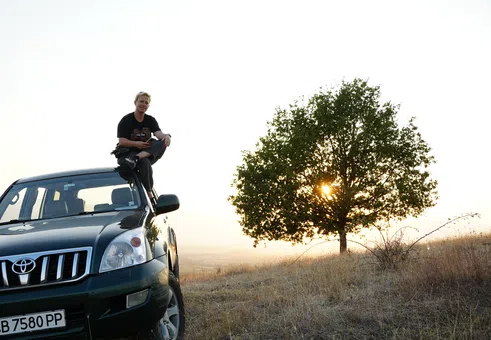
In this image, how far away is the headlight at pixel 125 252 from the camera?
349 centimetres

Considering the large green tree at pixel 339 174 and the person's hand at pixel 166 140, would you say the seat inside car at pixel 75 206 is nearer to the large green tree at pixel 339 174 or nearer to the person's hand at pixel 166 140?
the person's hand at pixel 166 140

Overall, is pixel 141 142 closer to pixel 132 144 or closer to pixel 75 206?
pixel 132 144

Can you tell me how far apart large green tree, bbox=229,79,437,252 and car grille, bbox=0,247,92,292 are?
1655cm

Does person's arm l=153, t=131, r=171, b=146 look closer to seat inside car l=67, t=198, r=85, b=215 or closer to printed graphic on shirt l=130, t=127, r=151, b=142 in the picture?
printed graphic on shirt l=130, t=127, r=151, b=142

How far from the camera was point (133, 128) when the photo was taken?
6.55 m

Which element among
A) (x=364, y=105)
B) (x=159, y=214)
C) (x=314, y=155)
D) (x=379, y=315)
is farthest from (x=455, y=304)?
(x=364, y=105)

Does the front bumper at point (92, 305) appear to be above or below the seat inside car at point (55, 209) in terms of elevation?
below

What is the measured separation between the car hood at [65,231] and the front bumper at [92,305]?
32 centimetres

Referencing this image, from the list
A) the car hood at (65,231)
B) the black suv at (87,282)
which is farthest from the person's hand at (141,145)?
the black suv at (87,282)

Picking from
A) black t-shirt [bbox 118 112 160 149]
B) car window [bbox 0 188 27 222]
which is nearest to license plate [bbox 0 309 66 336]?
car window [bbox 0 188 27 222]

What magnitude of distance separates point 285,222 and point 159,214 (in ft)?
50.9

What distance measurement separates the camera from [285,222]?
67.3ft

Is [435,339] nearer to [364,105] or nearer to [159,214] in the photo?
[159,214]

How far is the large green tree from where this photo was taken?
776 inches
